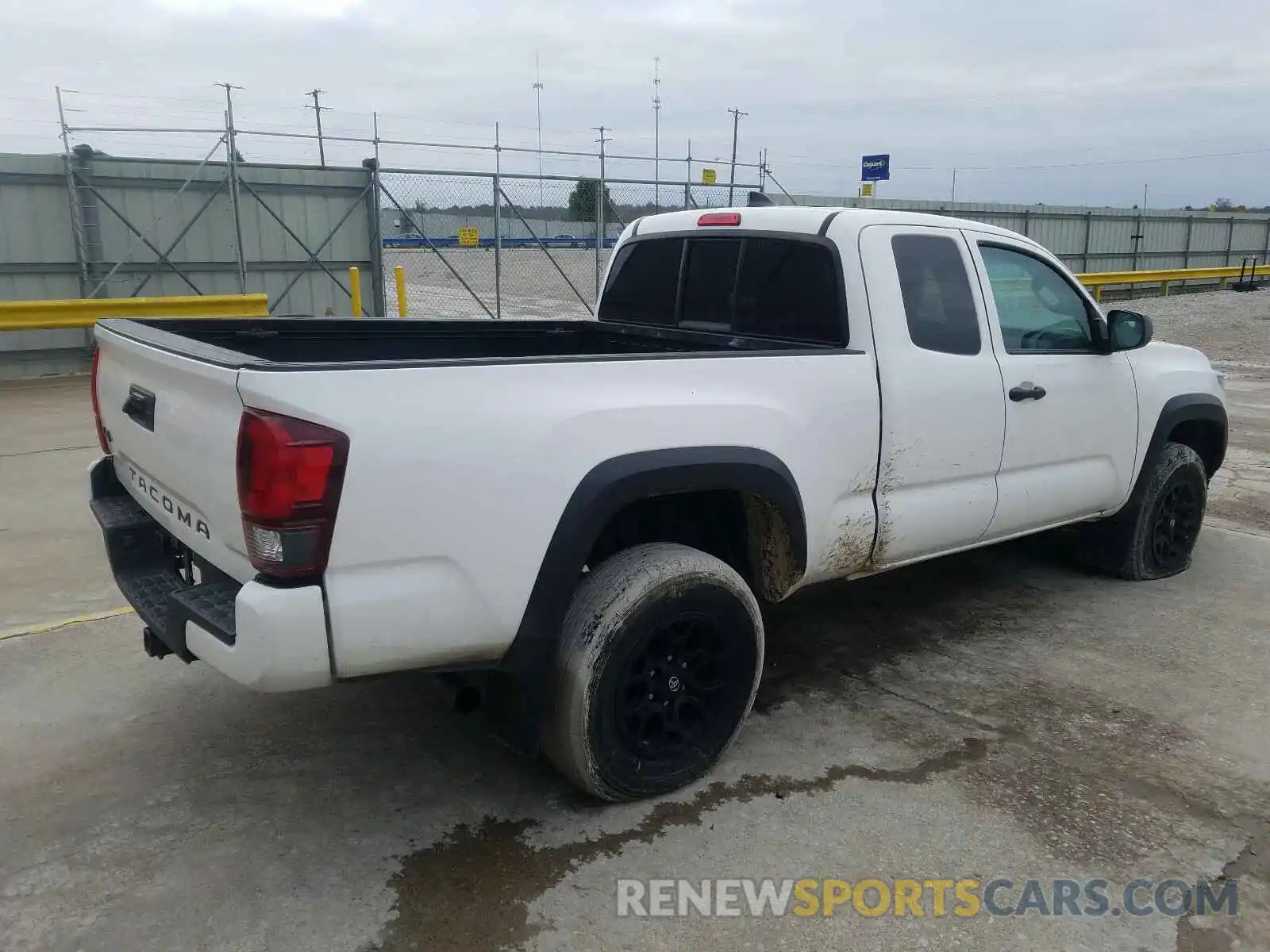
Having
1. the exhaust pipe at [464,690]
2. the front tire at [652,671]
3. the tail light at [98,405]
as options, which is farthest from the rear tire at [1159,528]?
the tail light at [98,405]

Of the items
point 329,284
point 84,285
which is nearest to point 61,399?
point 84,285

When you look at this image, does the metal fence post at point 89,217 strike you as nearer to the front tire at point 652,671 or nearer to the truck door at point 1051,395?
the truck door at point 1051,395

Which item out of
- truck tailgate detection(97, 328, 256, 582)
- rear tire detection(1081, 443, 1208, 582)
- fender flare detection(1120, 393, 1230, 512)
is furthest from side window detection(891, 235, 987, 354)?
truck tailgate detection(97, 328, 256, 582)

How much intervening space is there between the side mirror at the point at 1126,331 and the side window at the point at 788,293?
167 cm

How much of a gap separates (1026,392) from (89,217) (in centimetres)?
1143

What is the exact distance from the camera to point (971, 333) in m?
4.11

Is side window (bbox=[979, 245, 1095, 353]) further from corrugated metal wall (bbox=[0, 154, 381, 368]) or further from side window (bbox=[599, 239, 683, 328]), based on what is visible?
corrugated metal wall (bbox=[0, 154, 381, 368])

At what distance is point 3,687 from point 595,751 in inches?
100

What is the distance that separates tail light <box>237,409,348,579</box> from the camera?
2.41 metres

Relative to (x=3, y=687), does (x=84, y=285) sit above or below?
above

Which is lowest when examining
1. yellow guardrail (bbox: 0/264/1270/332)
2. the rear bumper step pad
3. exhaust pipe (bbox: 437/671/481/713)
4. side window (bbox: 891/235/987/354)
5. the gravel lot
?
the gravel lot

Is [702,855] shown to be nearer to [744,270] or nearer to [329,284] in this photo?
[744,270]

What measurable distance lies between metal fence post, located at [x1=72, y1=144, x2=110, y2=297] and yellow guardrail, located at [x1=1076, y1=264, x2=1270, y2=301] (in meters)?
18.0

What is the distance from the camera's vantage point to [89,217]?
11.8 meters
